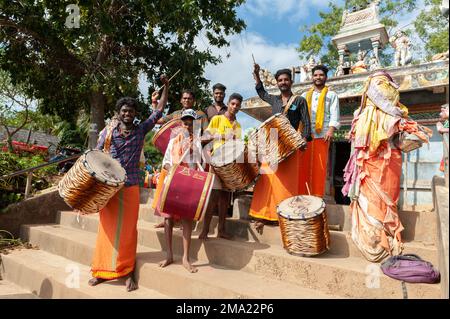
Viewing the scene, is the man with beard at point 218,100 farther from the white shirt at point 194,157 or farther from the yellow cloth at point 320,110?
Result: the yellow cloth at point 320,110

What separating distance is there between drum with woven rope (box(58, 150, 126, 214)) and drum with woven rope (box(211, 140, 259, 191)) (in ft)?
3.21

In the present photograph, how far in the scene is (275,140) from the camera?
149 inches

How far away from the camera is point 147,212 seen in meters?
5.30

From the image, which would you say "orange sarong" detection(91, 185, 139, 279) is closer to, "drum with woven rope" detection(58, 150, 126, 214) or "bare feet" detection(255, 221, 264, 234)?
"drum with woven rope" detection(58, 150, 126, 214)

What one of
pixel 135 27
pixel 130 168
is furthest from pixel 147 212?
pixel 135 27

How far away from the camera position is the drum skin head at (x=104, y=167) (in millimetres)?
3197

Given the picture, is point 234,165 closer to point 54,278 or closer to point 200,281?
point 200,281

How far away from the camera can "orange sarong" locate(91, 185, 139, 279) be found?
3510mm

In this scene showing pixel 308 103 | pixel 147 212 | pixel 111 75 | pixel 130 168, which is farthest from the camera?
pixel 111 75

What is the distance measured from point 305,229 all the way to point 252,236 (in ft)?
3.02

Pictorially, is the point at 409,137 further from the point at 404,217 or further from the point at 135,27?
→ the point at 135,27

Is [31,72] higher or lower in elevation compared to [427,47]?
lower

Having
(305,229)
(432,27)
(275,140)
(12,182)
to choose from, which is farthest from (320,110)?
(432,27)

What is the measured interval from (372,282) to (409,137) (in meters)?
1.49
